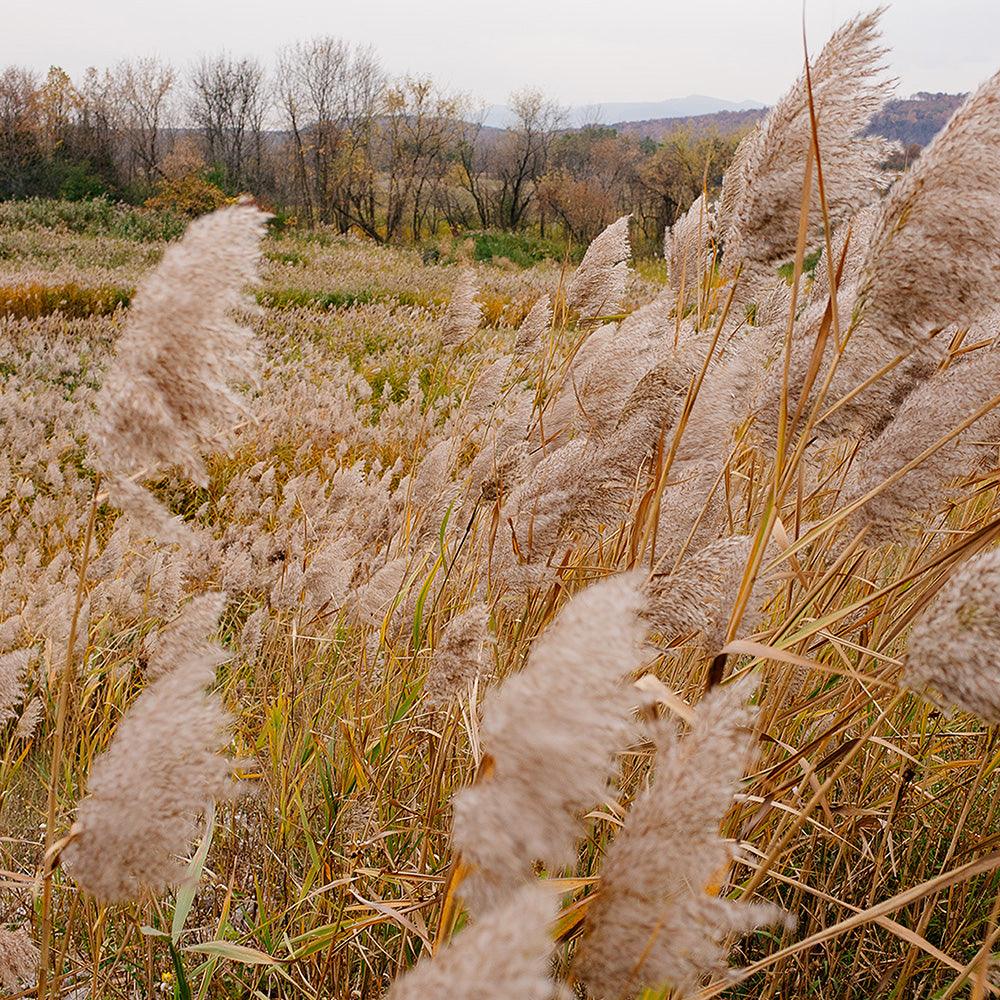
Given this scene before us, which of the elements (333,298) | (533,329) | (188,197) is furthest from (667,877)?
(188,197)

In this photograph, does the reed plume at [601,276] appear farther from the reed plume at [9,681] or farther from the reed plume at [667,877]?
the reed plume at [667,877]

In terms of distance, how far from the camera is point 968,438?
1285mm

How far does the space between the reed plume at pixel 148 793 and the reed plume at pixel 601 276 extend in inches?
58.7

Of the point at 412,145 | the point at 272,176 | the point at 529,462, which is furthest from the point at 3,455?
the point at 272,176

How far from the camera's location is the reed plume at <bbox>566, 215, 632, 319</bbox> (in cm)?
205

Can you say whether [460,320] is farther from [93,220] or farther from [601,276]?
[93,220]

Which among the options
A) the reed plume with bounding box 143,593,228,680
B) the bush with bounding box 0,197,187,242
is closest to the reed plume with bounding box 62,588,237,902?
the reed plume with bounding box 143,593,228,680

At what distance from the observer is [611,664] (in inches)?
21.5

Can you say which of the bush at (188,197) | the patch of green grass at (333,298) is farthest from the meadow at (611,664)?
the bush at (188,197)

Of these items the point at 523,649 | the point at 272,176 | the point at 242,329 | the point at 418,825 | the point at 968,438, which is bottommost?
the point at 418,825

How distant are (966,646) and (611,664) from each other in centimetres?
35

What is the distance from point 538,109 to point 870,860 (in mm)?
47073

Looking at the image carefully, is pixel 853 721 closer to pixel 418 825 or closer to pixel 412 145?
pixel 418 825

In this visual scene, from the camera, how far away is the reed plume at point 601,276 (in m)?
2.05
